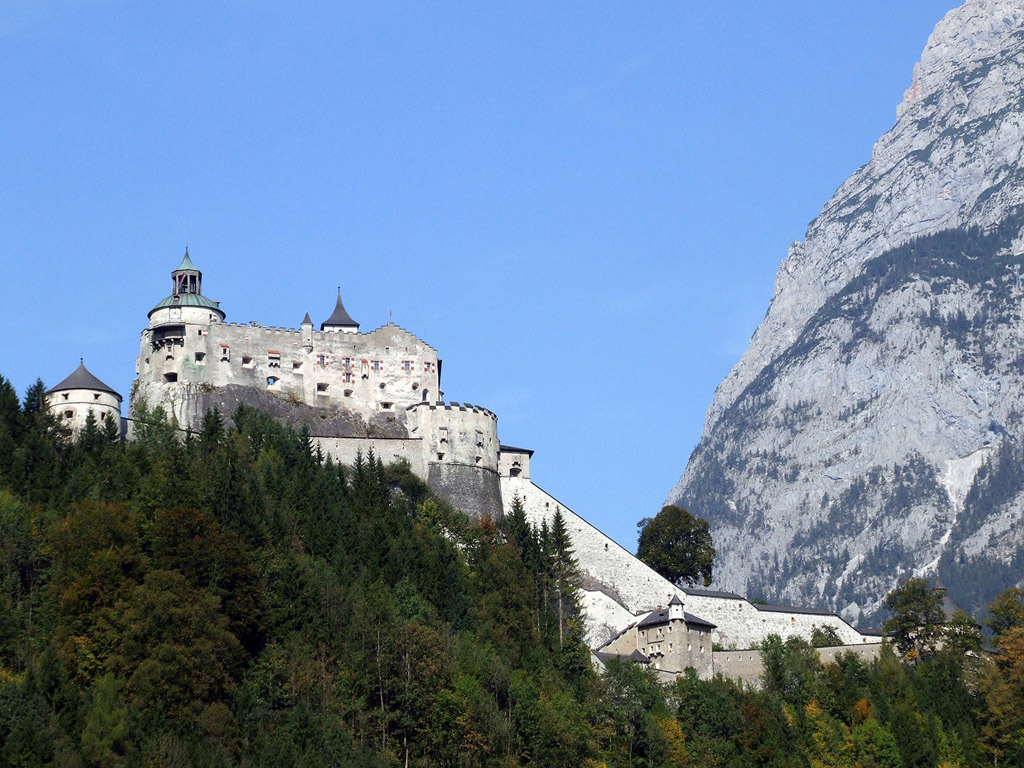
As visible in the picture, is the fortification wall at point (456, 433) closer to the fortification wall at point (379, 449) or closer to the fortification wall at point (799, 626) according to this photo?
the fortification wall at point (379, 449)

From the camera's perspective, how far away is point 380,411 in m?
96.8

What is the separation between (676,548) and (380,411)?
18.9m

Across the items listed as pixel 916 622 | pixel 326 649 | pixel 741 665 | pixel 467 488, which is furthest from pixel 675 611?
pixel 326 649

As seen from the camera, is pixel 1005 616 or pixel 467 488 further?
pixel 467 488

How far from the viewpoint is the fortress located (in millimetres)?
88000

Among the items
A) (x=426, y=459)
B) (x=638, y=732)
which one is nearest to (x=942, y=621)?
(x=638, y=732)

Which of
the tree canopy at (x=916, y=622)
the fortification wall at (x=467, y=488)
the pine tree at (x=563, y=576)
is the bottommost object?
the tree canopy at (x=916, y=622)

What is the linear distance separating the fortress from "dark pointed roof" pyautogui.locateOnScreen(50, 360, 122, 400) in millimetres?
73

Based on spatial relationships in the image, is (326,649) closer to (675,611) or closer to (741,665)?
(675,611)

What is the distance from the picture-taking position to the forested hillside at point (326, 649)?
→ 62562 millimetres

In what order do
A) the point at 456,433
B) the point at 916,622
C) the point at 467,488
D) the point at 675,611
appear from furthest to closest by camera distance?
the point at 456,433
the point at 467,488
the point at 916,622
the point at 675,611

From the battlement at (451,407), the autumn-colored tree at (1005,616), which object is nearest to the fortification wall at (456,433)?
the battlement at (451,407)

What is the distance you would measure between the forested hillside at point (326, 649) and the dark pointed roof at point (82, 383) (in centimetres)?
179

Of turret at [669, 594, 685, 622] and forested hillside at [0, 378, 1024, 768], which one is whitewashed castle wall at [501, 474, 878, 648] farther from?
turret at [669, 594, 685, 622]
